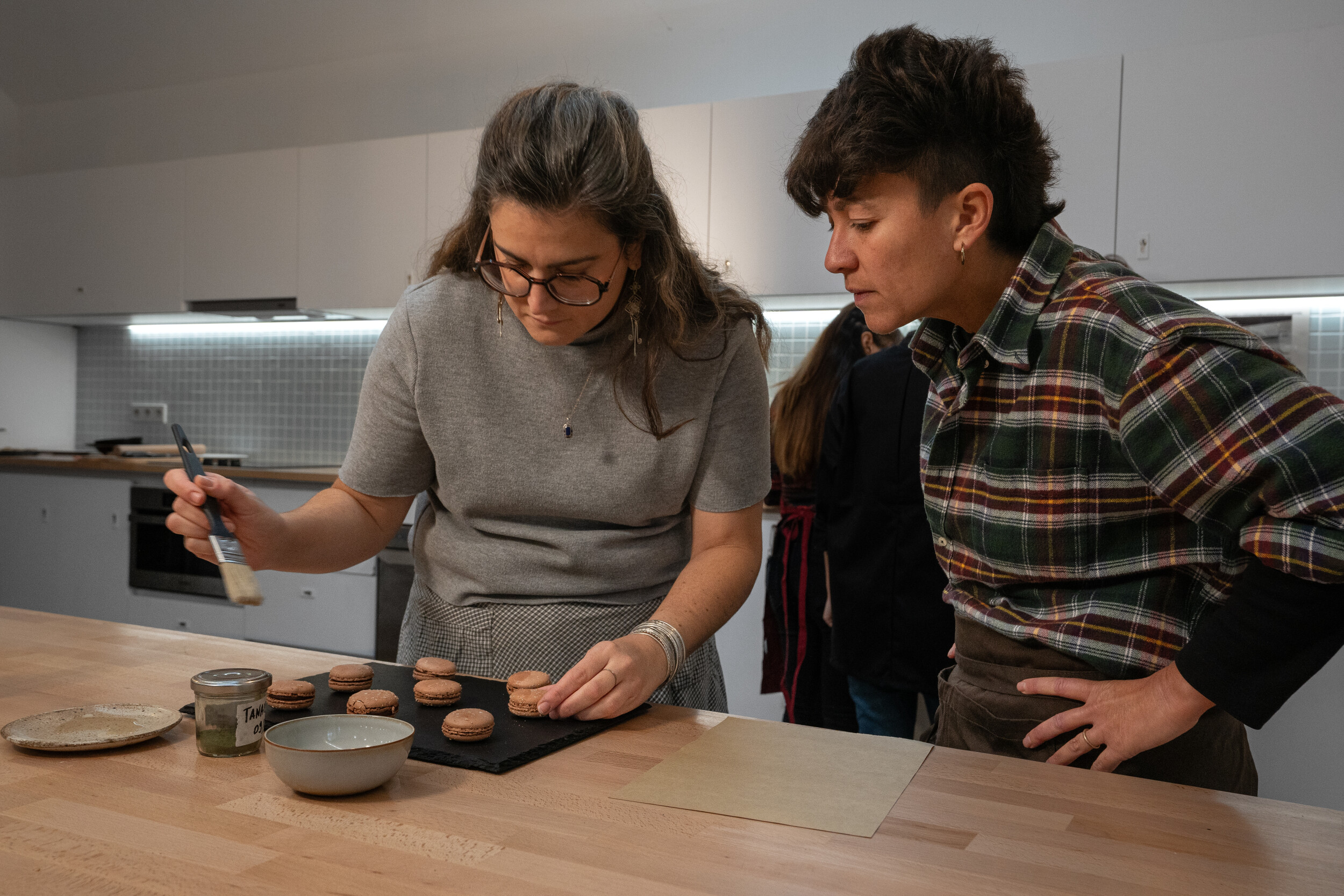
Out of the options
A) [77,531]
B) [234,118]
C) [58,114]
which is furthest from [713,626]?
[58,114]

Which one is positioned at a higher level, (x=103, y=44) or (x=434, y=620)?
(x=103, y=44)

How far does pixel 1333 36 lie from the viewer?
9.15 ft

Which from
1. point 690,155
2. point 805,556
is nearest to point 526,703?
point 805,556

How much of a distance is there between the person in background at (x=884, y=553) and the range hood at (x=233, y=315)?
2.23m

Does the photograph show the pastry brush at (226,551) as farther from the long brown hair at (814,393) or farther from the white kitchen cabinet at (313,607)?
the white kitchen cabinet at (313,607)

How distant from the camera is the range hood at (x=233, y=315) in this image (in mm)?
4223

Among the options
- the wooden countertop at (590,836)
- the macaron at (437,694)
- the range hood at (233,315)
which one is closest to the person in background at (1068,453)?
the wooden countertop at (590,836)

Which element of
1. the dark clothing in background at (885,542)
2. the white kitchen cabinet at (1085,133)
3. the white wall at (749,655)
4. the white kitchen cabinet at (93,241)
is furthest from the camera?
the white kitchen cabinet at (93,241)

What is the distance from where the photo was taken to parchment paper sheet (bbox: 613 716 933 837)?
86cm

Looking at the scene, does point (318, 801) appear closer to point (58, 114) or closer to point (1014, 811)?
point (1014, 811)

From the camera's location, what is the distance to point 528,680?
45.6 inches

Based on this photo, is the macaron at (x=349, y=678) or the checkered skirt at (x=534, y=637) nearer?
the macaron at (x=349, y=678)

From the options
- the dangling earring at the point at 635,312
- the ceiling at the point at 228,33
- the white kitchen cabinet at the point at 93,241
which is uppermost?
the ceiling at the point at 228,33

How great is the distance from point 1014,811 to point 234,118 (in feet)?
15.7
